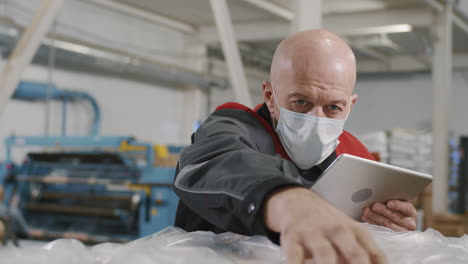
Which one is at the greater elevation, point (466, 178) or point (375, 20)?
point (375, 20)

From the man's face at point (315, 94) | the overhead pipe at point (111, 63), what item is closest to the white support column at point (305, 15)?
the man's face at point (315, 94)

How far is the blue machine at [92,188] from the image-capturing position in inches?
271

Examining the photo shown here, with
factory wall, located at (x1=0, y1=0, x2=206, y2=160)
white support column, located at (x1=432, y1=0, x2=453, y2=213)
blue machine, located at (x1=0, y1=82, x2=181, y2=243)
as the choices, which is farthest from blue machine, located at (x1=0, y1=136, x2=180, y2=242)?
white support column, located at (x1=432, y1=0, x2=453, y2=213)

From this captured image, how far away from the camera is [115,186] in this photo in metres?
7.18

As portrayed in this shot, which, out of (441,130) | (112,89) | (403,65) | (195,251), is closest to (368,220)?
(195,251)

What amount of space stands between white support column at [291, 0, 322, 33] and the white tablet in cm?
352

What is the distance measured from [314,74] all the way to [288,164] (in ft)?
1.73

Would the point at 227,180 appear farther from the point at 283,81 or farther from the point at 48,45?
the point at 48,45

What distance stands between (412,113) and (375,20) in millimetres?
5397

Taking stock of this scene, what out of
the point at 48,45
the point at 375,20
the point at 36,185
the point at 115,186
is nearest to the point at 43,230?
the point at 36,185

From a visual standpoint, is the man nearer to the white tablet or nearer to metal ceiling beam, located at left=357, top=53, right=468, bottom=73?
the white tablet

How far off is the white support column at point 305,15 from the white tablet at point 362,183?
3518 mm

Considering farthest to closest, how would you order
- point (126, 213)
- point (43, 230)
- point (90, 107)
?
point (90, 107) → point (43, 230) → point (126, 213)

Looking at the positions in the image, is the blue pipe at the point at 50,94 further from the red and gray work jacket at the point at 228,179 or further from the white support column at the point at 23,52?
the red and gray work jacket at the point at 228,179
